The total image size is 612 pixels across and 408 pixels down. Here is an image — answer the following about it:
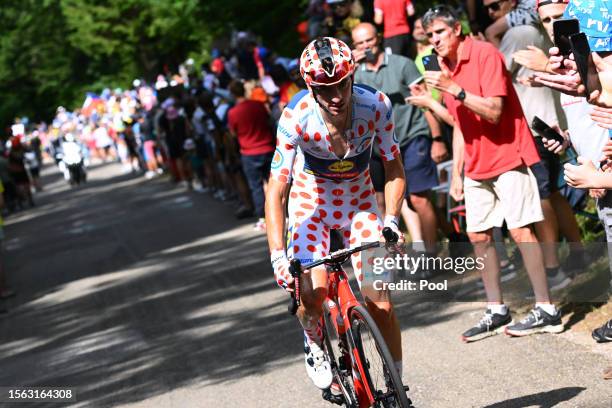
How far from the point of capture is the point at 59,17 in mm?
80188

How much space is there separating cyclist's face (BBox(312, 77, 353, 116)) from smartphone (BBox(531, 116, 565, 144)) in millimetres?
2110

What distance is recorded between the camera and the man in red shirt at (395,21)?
14.7 m

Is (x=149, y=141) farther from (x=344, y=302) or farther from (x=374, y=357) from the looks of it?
(x=374, y=357)

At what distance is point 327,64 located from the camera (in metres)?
5.82

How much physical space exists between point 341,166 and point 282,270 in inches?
33.4

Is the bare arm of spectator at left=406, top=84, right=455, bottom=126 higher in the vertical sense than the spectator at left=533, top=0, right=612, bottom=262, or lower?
higher

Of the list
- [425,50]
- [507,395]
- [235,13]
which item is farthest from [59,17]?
[507,395]

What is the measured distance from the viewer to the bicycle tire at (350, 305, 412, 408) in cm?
545

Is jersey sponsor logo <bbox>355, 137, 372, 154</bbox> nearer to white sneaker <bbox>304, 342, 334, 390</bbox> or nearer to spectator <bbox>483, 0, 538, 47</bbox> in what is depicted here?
white sneaker <bbox>304, 342, 334, 390</bbox>

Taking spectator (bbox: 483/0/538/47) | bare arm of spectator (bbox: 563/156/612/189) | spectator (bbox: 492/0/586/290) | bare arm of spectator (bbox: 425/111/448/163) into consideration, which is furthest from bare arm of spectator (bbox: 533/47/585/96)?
bare arm of spectator (bbox: 425/111/448/163)

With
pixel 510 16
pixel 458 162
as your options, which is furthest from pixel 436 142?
pixel 458 162

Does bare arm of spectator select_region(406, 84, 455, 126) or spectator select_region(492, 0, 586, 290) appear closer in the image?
bare arm of spectator select_region(406, 84, 455, 126)

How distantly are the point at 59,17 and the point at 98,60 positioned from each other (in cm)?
624

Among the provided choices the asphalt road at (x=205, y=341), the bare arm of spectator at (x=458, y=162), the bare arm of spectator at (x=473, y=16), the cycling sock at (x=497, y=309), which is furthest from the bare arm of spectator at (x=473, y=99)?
the bare arm of spectator at (x=473, y=16)
